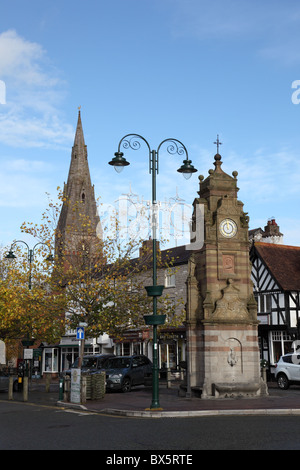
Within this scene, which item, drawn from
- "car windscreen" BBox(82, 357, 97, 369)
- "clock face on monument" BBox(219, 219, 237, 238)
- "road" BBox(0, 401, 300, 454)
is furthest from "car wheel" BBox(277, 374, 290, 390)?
"road" BBox(0, 401, 300, 454)

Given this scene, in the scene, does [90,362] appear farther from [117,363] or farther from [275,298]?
[275,298]

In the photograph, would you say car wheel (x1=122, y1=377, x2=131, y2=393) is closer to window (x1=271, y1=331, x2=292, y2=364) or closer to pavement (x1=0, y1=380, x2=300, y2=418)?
pavement (x1=0, y1=380, x2=300, y2=418)

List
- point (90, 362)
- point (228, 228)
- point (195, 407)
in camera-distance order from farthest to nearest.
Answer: point (90, 362) < point (228, 228) < point (195, 407)

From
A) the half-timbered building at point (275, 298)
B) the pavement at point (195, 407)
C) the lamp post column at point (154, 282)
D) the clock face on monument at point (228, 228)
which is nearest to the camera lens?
the pavement at point (195, 407)

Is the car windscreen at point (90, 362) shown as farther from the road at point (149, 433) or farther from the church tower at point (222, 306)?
the road at point (149, 433)

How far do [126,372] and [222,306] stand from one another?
358 inches

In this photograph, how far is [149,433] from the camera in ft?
37.2

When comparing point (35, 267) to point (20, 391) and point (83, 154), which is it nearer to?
point (20, 391)

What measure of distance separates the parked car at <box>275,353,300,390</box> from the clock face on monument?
10.2m

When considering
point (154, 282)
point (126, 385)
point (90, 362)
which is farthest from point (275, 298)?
point (154, 282)

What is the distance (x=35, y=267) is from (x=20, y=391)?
760 cm

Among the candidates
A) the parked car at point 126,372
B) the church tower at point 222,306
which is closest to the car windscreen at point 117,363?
the parked car at point 126,372

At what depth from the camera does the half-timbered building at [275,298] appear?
35059 millimetres

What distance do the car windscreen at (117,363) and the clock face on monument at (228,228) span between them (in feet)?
34.6
